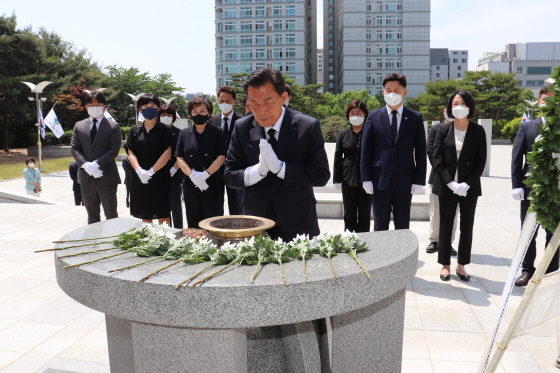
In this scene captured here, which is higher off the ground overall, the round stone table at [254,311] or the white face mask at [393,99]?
the white face mask at [393,99]

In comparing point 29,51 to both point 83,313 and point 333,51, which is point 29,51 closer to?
point 83,313

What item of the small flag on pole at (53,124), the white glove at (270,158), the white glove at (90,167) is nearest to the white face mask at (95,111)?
the white glove at (90,167)

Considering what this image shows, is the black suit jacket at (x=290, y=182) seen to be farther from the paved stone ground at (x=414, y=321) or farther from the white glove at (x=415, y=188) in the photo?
the white glove at (x=415, y=188)

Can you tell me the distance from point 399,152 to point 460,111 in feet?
2.24

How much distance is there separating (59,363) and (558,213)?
306 cm

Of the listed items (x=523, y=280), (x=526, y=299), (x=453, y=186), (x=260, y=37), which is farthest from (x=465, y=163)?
(x=260, y=37)

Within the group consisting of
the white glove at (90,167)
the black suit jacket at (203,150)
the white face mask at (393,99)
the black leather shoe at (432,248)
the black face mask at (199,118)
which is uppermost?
the white face mask at (393,99)

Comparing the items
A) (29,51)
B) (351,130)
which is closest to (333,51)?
(29,51)

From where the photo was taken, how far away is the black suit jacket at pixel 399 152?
427 cm

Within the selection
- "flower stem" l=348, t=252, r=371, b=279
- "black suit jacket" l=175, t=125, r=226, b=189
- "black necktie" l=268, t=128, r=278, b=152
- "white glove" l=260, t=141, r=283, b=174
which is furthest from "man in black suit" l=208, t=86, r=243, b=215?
"flower stem" l=348, t=252, r=371, b=279

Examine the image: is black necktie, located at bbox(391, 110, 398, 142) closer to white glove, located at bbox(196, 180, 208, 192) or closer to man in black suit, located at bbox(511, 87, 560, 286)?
man in black suit, located at bbox(511, 87, 560, 286)

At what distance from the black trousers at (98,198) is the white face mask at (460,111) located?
381 centimetres

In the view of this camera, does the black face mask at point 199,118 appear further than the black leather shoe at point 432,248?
No

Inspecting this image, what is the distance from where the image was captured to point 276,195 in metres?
2.72
